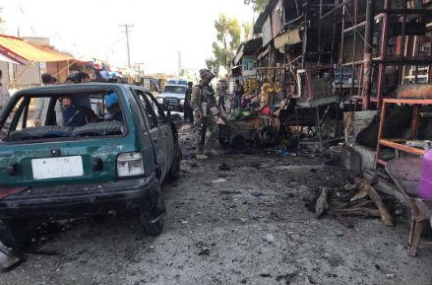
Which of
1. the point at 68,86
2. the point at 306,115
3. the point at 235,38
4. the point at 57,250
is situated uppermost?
the point at 235,38

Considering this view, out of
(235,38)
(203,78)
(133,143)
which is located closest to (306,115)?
(203,78)

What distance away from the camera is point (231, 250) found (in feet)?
11.7

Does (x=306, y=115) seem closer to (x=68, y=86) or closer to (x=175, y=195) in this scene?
(x=175, y=195)

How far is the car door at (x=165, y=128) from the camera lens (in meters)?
4.90

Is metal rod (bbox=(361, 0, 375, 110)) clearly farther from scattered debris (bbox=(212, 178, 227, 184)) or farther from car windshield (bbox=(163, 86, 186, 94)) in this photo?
car windshield (bbox=(163, 86, 186, 94))

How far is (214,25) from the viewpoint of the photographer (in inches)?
2104

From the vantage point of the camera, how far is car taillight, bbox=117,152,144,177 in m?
3.39

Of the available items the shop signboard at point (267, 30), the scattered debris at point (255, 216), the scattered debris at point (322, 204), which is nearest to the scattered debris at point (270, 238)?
the scattered debris at point (255, 216)

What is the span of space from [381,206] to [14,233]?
3883 mm

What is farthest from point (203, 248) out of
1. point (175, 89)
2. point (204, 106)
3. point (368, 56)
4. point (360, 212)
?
point (175, 89)

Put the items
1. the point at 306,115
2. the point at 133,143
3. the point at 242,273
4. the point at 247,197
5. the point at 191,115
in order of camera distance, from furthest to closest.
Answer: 1. the point at 191,115
2. the point at 306,115
3. the point at 247,197
4. the point at 133,143
5. the point at 242,273

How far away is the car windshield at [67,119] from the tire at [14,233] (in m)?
0.80

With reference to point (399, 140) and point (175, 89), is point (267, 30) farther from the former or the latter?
point (175, 89)

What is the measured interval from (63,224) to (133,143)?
1.66 metres
